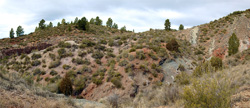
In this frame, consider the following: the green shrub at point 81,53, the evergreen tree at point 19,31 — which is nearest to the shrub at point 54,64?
the green shrub at point 81,53

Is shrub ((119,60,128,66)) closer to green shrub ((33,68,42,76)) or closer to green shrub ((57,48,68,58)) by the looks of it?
green shrub ((57,48,68,58))

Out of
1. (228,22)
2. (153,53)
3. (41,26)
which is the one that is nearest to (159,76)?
(153,53)

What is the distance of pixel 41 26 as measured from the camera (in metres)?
58.6

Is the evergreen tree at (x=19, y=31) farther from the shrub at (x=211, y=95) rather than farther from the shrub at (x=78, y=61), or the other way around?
the shrub at (x=211, y=95)

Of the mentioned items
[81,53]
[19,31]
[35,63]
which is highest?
[19,31]

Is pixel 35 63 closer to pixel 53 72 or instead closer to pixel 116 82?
pixel 53 72

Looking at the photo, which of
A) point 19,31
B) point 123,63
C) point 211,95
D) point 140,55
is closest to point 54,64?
point 123,63

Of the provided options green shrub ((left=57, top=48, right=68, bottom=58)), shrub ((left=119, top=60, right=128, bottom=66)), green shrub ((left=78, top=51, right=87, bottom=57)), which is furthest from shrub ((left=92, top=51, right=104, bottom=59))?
shrub ((left=119, top=60, right=128, bottom=66))

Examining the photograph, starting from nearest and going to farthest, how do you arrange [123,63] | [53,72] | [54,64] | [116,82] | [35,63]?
[116,82]
[123,63]
[53,72]
[54,64]
[35,63]

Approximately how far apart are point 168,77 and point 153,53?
4.86 metres

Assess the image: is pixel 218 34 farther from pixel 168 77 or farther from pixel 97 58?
pixel 97 58

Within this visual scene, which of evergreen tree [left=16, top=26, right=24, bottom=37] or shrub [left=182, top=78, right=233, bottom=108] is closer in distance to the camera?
shrub [left=182, top=78, right=233, bottom=108]

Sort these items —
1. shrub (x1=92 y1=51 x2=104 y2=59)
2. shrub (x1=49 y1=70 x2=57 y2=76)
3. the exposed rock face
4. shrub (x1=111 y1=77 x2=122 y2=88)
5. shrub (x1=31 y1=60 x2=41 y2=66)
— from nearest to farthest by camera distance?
shrub (x1=111 y1=77 x2=122 y2=88), shrub (x1=49 y1=70 x2=57 y2=76), shrub (x1=31 y1=60 x2=41 y2=66), shrub (x1=92 y1=51 x2=104 y2=59), the exposed rock face

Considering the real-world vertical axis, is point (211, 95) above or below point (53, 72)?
above
